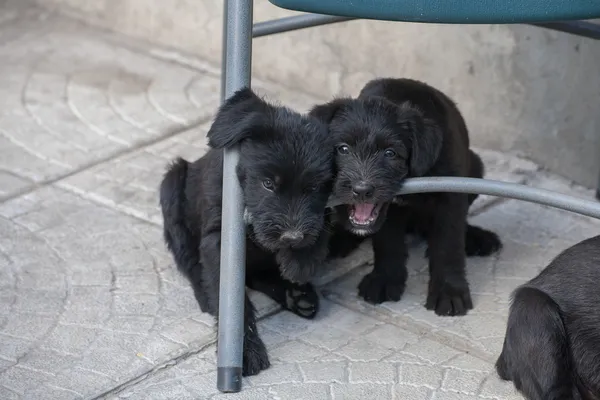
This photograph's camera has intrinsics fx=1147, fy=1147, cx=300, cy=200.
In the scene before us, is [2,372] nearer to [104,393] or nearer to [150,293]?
[104,393]

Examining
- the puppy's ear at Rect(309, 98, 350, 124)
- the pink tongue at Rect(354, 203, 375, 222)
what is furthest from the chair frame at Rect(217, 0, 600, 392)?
the puppy's ear at Rect(309, 98, 350, 124)

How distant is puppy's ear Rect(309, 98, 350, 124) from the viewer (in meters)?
3.89

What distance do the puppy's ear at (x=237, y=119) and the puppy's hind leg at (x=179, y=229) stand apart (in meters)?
0.65

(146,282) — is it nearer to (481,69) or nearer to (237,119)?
(237,119)

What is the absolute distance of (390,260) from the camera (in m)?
4.26

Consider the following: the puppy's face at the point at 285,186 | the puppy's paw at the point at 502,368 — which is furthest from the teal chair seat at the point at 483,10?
the puppy's paw at the point at 502,368

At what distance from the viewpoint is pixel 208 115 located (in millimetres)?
5691

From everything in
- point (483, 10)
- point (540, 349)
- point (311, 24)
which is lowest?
point (540, 349)

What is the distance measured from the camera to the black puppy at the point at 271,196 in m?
3.58

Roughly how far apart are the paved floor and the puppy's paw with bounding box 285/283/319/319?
35mm

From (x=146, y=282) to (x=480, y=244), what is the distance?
1310mm

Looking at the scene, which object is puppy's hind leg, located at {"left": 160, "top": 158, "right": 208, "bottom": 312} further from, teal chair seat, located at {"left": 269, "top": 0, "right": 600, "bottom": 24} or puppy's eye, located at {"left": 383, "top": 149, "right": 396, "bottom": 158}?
teal chair seat, located at {"left": 269, "top": 0, "right": 600, "bottom": 24}

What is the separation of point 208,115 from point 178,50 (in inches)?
35.7

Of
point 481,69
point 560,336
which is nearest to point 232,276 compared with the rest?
point 560,336
